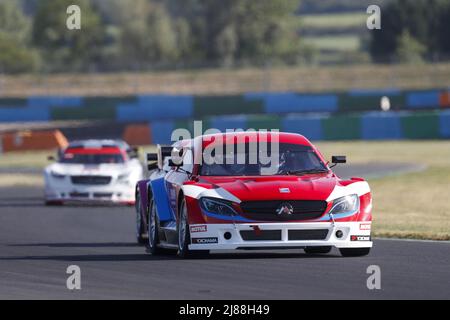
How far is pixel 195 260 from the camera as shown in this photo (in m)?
13.5

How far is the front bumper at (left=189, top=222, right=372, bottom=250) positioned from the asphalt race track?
20 cm

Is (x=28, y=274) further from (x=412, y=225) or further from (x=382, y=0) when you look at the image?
(x=382, y=0)

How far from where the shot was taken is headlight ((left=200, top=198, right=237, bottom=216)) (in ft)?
43.2

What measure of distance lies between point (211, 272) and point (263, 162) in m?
2.04

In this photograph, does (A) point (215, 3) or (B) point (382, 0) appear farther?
(B) point (382, 0)

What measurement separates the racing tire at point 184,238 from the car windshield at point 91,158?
11703mm

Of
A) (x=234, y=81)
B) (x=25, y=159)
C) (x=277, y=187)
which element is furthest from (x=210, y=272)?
(x=234, y=81)

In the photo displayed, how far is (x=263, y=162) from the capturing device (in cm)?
1416

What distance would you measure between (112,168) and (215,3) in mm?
76729

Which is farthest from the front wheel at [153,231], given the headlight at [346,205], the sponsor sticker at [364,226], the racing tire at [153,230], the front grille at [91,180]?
the front grille at [91,180]

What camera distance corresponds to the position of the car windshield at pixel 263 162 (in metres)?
14.1

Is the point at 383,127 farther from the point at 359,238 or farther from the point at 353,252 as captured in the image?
the point at 359,238
